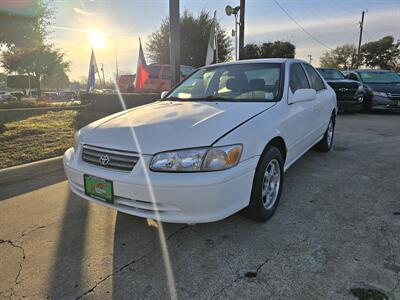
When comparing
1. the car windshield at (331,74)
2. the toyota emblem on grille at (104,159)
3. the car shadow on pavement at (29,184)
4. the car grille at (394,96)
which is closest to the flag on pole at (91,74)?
the car shadow on pavement at (29,184)

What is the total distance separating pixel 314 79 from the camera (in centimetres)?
454

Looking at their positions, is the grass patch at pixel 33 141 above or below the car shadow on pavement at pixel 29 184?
above

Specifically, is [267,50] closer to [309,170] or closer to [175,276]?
[309,170]

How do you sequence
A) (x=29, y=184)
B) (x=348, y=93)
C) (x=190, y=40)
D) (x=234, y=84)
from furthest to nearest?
(x=190, y=40) → (x=348, y=93) → (x=29, y=184) → (x=234, y=84)

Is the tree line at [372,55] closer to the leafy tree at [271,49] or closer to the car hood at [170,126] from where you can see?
the leafy tree at [271,49]

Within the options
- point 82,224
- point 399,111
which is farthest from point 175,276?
point 399,111

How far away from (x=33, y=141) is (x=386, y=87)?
10.6 m

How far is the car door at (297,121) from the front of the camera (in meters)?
3.20

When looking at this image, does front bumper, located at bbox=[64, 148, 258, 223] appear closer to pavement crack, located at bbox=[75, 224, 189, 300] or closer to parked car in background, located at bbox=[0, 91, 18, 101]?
pavement crack, located at bbox=[75, 224, 189, 300]

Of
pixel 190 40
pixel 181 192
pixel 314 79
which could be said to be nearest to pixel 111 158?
pixel 181 192

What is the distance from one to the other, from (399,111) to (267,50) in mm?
31699

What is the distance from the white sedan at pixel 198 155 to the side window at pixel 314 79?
1.02 m

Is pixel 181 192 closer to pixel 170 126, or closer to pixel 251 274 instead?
pixel 170 126

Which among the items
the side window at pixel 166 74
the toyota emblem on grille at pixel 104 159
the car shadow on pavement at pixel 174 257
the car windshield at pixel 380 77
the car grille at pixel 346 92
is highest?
the side window at pixel 166 74
